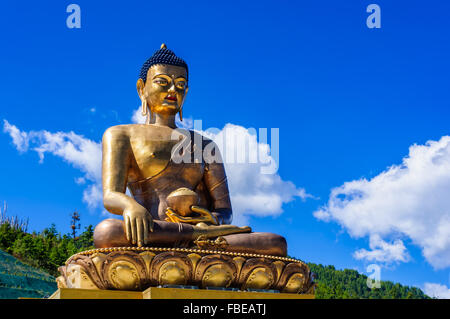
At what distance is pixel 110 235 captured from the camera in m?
5.84

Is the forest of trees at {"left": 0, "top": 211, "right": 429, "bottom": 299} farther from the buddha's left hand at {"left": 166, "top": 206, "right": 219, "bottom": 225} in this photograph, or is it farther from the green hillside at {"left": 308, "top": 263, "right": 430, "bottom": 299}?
the buddha's left hand at {"left": 166, "top": 206, "right": 219, "bottom": 225}

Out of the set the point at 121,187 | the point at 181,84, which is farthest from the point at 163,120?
the point at 121,187

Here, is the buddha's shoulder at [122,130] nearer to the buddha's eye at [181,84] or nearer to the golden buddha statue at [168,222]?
the golden buddha statue at [168,222]

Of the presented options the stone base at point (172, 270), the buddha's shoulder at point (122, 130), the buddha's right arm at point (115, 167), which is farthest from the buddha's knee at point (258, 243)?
the buddha's shoulder at point (122, 130)

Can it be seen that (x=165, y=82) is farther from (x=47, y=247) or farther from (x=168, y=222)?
(x=47, y=247)

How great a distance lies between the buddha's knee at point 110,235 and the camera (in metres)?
5.84

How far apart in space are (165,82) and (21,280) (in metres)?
16.3

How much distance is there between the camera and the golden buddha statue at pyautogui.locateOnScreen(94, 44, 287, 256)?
604cm

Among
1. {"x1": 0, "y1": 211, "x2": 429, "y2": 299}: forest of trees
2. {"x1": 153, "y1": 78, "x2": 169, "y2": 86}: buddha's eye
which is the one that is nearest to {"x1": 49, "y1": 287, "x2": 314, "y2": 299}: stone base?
{"x1": 153, "y1": 78, "x2": 169, "y2": 86}: buddha's eye
